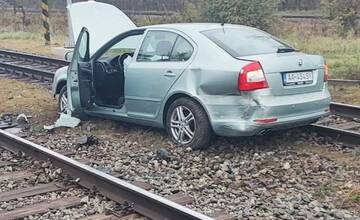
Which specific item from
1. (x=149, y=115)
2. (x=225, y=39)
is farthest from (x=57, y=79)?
(x=225, y=39)

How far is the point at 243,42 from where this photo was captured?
28.1 ft

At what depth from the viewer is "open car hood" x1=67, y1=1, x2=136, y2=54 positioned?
11.3 meters

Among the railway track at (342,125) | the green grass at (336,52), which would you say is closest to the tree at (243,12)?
the green grass at (336,52)

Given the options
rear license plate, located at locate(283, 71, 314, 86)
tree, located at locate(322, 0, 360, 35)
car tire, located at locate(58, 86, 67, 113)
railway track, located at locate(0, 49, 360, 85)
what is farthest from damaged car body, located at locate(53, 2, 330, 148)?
tree, located at locate(322, 0, 360, 35)

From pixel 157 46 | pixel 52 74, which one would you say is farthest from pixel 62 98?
pixel 52 74

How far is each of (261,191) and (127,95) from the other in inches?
125

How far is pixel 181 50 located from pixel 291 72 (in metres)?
1.48

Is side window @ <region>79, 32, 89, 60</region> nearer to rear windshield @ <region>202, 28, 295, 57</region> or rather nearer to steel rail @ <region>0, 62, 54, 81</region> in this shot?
rear windshield @ <region>202, 28, 295, 57</region>

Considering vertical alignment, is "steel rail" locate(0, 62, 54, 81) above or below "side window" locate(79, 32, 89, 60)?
below

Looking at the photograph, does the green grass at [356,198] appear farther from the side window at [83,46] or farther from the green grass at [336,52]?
the green grass at [336,52]

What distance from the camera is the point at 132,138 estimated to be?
364 inches

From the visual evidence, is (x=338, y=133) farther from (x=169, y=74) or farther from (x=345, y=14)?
(x=345, y=14)

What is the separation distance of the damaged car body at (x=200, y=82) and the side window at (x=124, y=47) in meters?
0.01

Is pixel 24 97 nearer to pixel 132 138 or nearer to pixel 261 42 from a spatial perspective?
pixel 132 138
